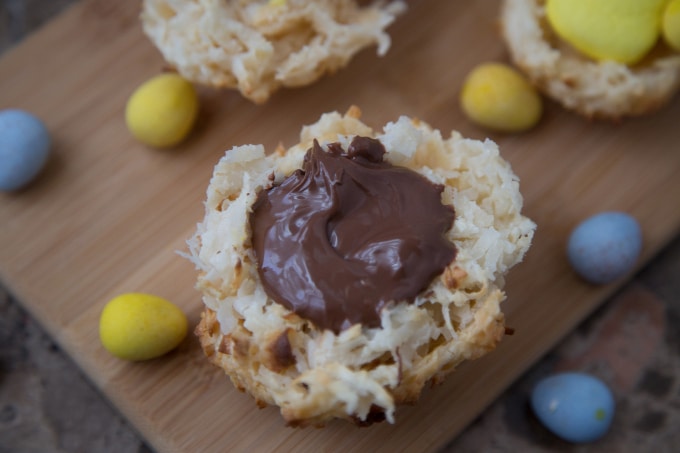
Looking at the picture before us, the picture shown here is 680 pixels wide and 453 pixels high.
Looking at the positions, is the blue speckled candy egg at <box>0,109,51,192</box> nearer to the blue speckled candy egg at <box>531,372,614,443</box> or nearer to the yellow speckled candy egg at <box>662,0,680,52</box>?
the blue speckled candy egg at <box>531,372,614,443</box>

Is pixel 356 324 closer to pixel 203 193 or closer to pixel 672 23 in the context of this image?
pixel 203 193

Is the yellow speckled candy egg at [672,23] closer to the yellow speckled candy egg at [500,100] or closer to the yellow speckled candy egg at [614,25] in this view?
the yellow speckled candy egg at [614,25]

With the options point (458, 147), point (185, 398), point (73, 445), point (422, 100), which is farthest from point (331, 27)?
point (73, 445)

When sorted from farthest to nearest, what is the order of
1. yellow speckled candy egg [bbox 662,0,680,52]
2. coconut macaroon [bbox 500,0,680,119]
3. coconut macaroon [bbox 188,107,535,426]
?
coconut macaroon [bbox 500,0,680,119] < yellow speckled candy egg [bbox 662,0,680,52] < coconut macaroon [bbox 188,107,535,426]

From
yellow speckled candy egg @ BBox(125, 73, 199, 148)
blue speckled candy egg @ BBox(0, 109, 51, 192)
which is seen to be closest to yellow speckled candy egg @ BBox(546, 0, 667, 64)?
yellow speckled candy egg @ BBox(125, 73, 199, 148)

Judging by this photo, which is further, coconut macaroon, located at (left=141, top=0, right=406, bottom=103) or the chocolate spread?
coconut macaroon, located at (left=141, top=0, right=406, bottom=103)

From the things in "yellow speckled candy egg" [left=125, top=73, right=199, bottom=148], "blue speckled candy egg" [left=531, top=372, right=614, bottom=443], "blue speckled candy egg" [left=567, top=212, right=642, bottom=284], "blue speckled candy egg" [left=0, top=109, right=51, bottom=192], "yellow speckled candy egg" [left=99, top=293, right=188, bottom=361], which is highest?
"blue speckled candy egg" [left=0, top=109, right=51, bottom=192]

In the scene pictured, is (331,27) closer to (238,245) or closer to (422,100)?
(422,100)
